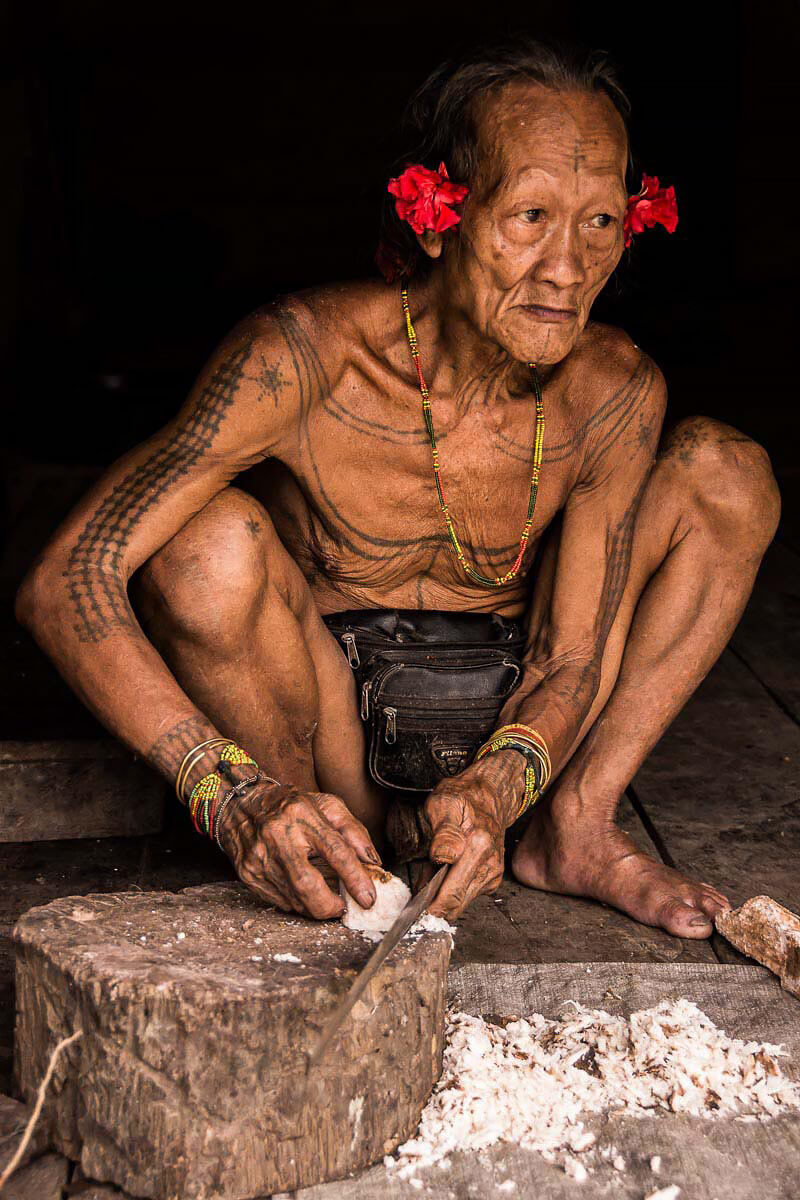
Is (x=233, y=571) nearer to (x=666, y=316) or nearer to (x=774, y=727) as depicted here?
(x=774, y=727)

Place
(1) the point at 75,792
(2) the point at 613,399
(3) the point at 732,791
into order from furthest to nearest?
(3) the point at 732,791 < (1) the point at 75,792 < (2) the point at 613,399

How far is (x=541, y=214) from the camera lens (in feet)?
7.47

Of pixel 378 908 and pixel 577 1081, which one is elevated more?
pixel 378 908

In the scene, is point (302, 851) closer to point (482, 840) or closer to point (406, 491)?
point (482, 840)

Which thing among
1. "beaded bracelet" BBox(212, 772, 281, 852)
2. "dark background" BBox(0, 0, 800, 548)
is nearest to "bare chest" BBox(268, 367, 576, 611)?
"beaded bracelet" BBox(212, 772, 281, 852)

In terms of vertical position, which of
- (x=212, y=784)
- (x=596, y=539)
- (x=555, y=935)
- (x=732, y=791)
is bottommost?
(x=732, y=791)

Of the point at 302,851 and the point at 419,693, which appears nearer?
the point at 302,851

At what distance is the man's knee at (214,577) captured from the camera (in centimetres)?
227

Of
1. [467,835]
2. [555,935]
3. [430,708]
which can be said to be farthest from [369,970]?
[430,708]

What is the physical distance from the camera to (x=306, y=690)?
2467 mm

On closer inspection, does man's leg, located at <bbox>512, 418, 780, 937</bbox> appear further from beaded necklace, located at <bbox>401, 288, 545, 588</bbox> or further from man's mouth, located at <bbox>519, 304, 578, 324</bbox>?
man's mouth, located at <bbox>519, 304, 578, 324</bbox>

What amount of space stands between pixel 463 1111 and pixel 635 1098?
0.86 ft

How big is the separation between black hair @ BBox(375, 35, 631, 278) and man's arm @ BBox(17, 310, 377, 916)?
40cm

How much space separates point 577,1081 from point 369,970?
455mm
